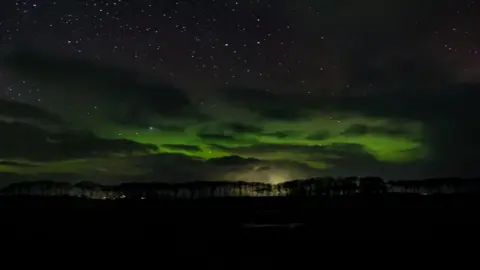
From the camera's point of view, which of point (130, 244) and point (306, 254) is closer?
point (306, 254)

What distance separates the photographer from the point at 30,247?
31938 millimetres

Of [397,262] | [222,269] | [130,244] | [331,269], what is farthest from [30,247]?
[397,262]

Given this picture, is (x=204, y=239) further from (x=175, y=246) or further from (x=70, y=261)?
(x=70, y=261)

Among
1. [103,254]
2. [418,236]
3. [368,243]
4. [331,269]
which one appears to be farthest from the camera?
[418,236]

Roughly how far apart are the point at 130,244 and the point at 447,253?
19491 millimetres

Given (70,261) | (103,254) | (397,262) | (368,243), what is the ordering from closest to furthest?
(397,262), (70,261), (103,254), (368,243)

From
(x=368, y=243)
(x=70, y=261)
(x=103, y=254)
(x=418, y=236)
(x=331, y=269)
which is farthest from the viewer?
(x=418, y=236)

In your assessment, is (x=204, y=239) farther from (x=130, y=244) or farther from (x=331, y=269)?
(x=331, y=269)

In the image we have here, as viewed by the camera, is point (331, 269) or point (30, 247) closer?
point (331, 269)

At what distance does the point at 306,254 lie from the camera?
85.4 ft

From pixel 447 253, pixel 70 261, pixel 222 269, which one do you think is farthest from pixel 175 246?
pixel 447 253

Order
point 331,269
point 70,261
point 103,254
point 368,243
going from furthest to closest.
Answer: point 368,243, point 103,254, point 70,261, point 331,269

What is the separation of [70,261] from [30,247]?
27.8ft

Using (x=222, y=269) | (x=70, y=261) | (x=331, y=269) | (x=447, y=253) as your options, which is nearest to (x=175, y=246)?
(x=70, y=261)
